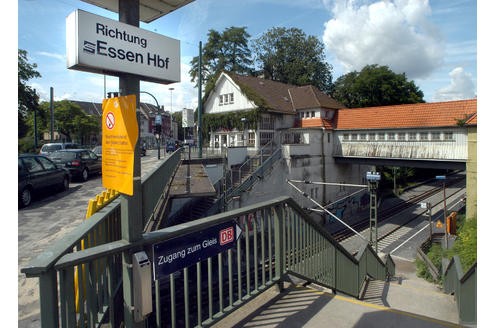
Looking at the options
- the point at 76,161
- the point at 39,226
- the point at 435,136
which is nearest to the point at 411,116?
the point at 435,136

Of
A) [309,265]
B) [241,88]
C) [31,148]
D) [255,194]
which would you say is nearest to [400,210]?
[255,194]

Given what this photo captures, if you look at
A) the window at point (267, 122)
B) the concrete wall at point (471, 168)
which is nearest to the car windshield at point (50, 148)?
the window at point (267, 122)

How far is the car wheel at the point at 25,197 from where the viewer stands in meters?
9.33

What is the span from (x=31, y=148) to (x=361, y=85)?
4389 cm

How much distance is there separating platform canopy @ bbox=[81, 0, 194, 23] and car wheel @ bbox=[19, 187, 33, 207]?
882 centimetres

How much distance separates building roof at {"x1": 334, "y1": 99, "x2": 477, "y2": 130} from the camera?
2509cm

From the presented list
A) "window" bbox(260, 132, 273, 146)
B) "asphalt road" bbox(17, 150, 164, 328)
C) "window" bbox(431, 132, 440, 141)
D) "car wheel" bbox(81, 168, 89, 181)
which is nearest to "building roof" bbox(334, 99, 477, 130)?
"window" bbox(431, 132, 440, 141)

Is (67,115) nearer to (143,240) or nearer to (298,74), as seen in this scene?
(298,74)

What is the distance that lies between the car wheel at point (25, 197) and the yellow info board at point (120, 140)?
894 centimetres

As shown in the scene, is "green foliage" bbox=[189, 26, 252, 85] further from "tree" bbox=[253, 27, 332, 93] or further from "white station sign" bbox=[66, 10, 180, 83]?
"white station sign" bbox=[66, 10, 180, 83]

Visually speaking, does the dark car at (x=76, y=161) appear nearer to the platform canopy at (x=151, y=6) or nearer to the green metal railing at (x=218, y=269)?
the green metal railing at (x=218, y=269)

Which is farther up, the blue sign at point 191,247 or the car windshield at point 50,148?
the car windshield at point 50,148

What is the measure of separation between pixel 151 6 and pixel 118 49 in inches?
33.5

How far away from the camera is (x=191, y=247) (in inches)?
108
